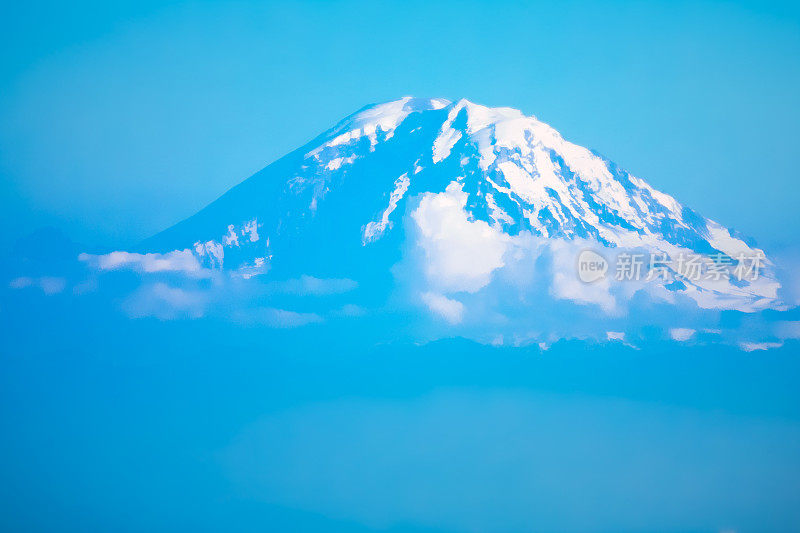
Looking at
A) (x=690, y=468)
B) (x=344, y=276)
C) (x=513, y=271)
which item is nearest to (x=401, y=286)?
(x=344, y=276)

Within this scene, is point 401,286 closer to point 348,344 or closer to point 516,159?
point 348,344
